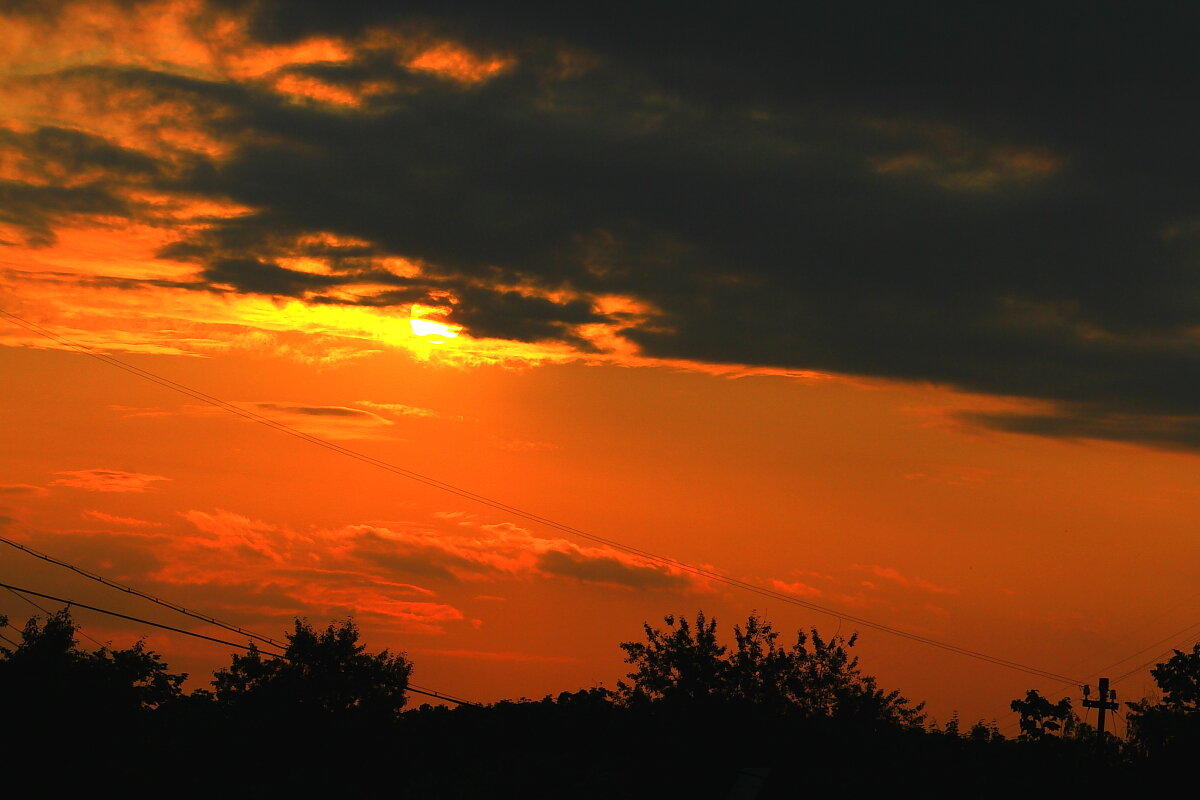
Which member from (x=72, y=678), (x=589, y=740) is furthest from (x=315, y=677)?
(x=589, y=740)

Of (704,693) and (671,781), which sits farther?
(704,693)

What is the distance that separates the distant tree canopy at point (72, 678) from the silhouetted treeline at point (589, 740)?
214 mm

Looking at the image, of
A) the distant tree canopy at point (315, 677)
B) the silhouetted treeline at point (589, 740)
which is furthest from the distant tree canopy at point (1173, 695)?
the distant tree canopy at point (315, 677)

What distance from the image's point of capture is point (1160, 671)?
97500 mm

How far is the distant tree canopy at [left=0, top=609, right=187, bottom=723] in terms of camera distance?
8088 centimetres

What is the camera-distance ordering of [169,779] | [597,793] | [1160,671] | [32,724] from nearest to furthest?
[597,793] → [169,779] → [32,724] → [1160,671]

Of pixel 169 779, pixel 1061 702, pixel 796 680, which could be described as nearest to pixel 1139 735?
pixel 1061 702

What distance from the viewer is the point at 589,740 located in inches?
2308

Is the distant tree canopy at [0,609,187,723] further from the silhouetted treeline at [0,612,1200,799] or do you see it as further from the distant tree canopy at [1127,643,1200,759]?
the distant tree canopy at [1127,643,1200,759]

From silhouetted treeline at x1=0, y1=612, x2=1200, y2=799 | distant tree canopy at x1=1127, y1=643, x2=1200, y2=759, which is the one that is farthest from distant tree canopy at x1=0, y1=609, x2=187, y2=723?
distant tree canopy at x1=1127, y1=643, x2=1200, y2=759

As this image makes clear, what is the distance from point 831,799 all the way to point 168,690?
77.6 m

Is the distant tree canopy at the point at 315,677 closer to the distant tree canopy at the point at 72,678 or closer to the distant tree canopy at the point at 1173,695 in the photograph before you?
the distant tree canopy at the point at 72,678

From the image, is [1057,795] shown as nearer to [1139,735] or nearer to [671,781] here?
[671,781]

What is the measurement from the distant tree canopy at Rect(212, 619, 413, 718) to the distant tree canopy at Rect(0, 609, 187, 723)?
1076cm
